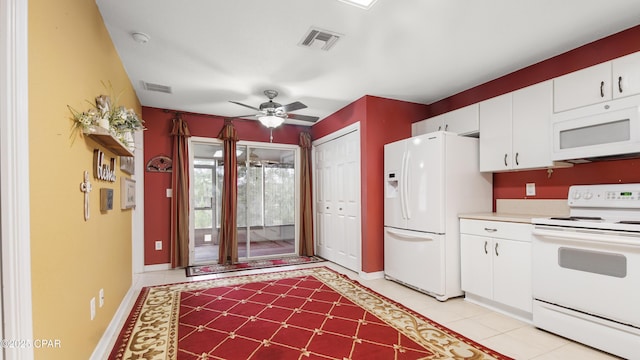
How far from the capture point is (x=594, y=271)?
2219mm

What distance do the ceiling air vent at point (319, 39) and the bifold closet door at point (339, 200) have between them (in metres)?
1.70

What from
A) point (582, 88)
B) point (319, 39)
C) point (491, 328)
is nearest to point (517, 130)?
point (582, 88)

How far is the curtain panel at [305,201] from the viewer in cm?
561

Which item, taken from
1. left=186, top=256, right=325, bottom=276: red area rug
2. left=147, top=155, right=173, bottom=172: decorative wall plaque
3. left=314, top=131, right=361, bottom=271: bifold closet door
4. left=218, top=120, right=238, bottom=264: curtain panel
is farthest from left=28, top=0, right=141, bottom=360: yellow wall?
left=314, top=131, right=361, bottom=271: bifold closet door

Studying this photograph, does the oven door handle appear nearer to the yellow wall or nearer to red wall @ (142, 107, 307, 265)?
the yellow wall

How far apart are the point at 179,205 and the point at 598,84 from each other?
17.1 ft

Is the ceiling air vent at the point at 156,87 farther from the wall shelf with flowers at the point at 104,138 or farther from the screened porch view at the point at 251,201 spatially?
the wall shelf with flowers at the point at 104,138

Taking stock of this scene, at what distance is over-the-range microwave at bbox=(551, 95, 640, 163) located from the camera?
228 centimetres

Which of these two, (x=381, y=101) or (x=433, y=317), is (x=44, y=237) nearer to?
(x=433, y=317)

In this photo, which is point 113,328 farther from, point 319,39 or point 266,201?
point 266,201

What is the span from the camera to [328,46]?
2805 millimetres

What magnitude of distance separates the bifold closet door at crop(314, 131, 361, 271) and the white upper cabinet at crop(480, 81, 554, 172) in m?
1.64

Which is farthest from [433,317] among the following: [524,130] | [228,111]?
[228,111]

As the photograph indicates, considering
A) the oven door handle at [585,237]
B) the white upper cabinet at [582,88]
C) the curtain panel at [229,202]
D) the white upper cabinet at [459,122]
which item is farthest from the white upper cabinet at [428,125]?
the curtain panel at [229,202]
